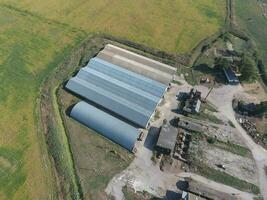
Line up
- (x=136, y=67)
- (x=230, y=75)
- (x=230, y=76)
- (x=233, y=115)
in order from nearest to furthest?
(x=233, y=115), (x=136, y=67), (x=230, y=76), (x=230, y=75)

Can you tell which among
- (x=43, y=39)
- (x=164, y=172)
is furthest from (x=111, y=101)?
(x=43, y=39)

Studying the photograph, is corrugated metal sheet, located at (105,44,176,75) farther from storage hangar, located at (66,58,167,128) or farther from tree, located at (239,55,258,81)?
tree, located at (239,55,258,81)

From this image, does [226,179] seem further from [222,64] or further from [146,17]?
[146,17]

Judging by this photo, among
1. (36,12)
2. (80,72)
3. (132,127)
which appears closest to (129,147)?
(132,127)

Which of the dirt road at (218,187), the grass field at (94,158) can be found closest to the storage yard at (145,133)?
the grass field at (94,158)

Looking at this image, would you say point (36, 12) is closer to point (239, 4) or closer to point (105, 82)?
point (105, 82)

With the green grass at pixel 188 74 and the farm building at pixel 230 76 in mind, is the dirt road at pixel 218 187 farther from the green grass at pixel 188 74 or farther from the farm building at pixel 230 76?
the farm building at pixel 230 76
